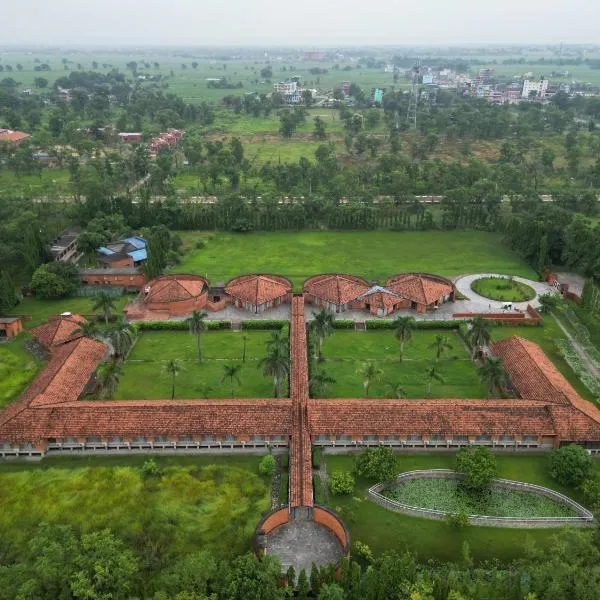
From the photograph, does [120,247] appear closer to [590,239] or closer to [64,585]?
[64,585]

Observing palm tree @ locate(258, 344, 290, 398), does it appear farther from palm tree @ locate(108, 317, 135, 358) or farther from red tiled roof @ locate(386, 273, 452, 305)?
red tiled roof @ locate(386, 273, 452, 305)

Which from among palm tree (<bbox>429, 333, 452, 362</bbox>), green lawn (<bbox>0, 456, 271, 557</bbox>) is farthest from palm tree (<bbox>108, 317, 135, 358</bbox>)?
palm tree (<bbox>429, 333, 452, 362</bbox>)

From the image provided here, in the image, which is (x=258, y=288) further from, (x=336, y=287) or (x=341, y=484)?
(x=341, y=484)

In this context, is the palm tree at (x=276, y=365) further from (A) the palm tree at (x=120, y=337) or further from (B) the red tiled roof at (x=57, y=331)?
(B) the red tiled roof at (x=57, y=331)

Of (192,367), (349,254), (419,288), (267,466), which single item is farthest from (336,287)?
(267,466)

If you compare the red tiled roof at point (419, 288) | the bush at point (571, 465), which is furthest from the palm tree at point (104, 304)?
the bush at point (571, 465)

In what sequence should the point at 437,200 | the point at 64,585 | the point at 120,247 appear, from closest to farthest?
the point at 64,585 < the point at 120,247 < the point at 437,200

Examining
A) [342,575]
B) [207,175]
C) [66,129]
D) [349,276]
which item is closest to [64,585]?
[342,575]
